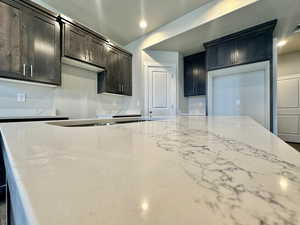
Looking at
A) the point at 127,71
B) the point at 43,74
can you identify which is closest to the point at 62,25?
the point at 43,74

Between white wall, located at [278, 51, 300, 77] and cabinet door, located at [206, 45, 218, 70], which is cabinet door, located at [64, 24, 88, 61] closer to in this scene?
cabinet door, located at [206, 45, 218, 70]

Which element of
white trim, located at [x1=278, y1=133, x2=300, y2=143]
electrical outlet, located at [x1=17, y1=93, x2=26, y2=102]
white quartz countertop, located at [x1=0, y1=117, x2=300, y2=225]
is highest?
electrical outlet, located at [x1=17, y1=93, x2=26, y2=102]

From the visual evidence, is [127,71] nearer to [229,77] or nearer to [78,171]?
[229,77]

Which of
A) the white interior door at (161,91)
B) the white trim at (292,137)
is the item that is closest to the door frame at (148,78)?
the white interior door at (161,91)

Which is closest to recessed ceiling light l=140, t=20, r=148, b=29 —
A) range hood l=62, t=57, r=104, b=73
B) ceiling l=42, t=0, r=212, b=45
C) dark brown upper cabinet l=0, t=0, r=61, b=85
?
ceiling l=42, t=0, r=212, b=45

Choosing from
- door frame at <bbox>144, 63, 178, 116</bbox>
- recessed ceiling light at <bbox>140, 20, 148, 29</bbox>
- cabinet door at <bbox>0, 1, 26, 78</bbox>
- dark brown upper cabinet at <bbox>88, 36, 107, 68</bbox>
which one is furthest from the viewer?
door frame at <bbox>144, 63, 178, 116</bbox>

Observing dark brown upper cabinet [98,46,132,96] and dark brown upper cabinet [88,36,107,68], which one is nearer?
dark brown upper cabinet [88,36,107,68]

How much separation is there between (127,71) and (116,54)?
0.47m

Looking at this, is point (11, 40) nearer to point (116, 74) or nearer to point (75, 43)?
point (75, 43)

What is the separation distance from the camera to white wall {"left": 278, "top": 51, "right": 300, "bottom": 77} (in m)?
4.30

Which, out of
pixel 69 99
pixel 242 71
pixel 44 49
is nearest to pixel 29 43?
pixel 44 49

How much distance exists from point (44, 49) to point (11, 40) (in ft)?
1.15

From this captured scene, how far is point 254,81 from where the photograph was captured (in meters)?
2.99

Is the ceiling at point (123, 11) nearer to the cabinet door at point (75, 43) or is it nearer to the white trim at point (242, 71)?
the cabinet door at point (75, 43)
